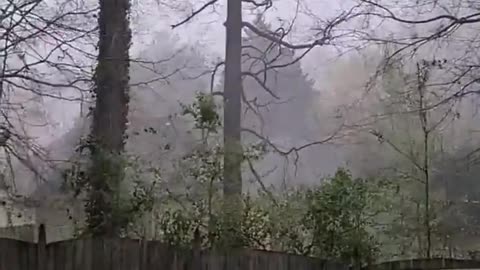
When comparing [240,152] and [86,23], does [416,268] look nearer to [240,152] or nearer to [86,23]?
[240,152]

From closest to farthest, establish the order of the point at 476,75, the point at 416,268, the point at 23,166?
1. the point at 416,268
2. the point at 476,75
3. the point at 23,166

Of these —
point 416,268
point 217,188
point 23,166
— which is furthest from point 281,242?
point 23,166

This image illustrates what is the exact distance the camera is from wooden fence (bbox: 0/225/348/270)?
3535mm

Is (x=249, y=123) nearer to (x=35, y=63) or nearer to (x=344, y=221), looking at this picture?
(x=344, y=221)

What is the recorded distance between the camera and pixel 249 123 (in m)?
3.93

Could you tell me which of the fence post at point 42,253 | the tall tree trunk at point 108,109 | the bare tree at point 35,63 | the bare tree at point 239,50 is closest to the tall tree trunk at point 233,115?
the bare tree at point 239,50

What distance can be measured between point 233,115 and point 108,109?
739 millimetres

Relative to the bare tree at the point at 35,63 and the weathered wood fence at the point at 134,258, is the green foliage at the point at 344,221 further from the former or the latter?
the bare tree at the point at 35,63

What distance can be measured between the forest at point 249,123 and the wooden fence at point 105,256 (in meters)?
0.08

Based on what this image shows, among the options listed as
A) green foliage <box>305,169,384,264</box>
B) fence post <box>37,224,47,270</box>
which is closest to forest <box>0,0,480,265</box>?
green foliage <box>305,169,384,264</box>

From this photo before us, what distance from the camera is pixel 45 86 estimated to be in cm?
410

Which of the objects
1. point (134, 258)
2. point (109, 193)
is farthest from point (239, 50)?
point (134, 258)

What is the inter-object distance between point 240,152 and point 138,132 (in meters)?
0.63

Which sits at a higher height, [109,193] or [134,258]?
[109,193]
